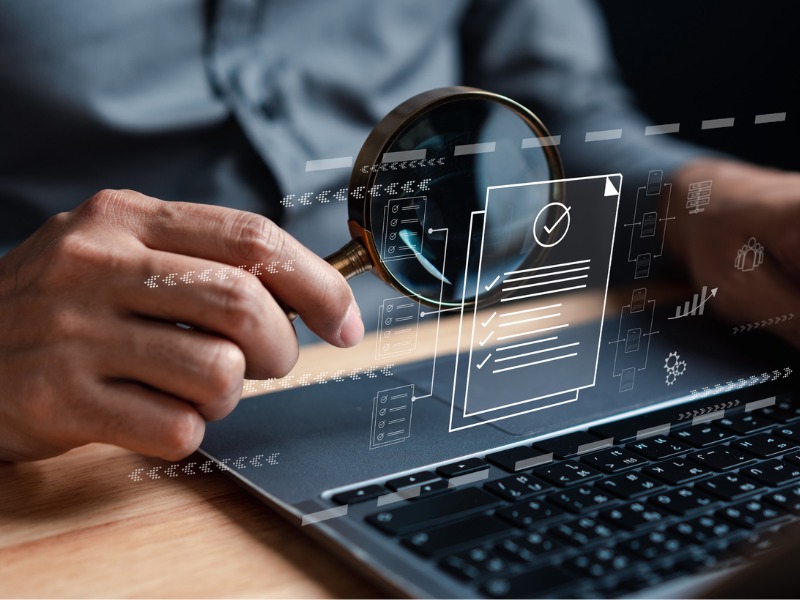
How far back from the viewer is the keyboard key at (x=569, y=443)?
50 centimetres

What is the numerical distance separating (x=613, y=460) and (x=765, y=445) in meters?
0.11

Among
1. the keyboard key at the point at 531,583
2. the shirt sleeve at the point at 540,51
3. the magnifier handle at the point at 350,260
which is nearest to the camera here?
the keyboard key at the point at 531,583

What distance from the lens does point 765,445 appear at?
0.53 metres

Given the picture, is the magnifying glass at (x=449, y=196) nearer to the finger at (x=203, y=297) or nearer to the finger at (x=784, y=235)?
the finger at (x=203, y=297)

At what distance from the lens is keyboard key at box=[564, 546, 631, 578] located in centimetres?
38

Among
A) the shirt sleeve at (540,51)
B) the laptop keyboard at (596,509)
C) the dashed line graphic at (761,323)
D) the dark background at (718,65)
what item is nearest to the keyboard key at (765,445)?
the laptop keyboard at (596,509)

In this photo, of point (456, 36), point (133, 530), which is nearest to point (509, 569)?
point (133, 530)

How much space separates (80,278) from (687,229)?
15.6 inches

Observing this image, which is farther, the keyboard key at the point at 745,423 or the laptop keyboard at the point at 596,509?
the keyboard key at the point at 745,423

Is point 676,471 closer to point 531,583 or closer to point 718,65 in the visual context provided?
point 531,583

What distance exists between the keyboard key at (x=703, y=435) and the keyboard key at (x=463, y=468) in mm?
142

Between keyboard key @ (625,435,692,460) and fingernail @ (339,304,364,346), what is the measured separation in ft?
0.62

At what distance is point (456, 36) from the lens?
119 centimetres

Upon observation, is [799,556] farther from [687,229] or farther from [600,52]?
[600,52]
